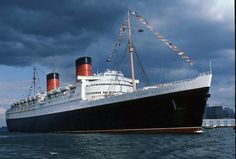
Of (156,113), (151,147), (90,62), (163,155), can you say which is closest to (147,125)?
(156,113)

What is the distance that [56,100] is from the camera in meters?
63.4

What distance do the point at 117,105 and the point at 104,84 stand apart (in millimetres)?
11910

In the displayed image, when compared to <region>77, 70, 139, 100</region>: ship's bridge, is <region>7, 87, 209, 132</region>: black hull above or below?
below

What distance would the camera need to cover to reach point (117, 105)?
45312 mm

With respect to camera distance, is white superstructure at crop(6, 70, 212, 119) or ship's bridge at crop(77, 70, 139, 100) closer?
white superstructure at crop(6, 70, 212, 119)

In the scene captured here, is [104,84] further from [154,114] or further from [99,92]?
[154,114]

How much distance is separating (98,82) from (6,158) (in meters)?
32.9

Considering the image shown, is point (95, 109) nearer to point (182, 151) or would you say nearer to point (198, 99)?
point (198, 99)

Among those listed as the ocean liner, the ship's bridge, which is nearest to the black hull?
the ocean liner

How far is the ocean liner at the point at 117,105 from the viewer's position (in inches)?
1596

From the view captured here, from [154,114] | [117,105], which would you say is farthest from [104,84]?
[154,114]

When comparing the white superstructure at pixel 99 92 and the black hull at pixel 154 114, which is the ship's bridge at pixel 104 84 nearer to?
the white superstructure at pixel 99 92

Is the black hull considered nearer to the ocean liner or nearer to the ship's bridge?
the ocean liner

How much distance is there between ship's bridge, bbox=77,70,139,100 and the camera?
56.1 meters
